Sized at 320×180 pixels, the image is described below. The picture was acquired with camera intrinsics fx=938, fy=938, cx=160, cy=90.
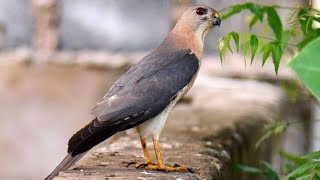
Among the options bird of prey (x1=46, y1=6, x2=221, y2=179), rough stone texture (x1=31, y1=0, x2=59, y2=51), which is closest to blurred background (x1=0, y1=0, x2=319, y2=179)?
rough stone texture (x1=31, y1=0, x2=59, y2=51)

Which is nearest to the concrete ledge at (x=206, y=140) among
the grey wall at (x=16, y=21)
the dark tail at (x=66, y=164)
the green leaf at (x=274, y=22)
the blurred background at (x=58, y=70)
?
the dark tail at (x=66, y=164)

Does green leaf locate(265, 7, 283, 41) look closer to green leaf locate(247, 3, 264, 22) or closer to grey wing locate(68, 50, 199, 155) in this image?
green leaf locate(247, 3, 264, 22)

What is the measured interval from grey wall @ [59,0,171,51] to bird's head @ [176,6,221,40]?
25.5 ft

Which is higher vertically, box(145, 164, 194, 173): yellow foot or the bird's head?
the bird's head

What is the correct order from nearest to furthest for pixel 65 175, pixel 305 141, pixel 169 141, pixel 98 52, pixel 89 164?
1. pixel 65 175
2. pixel 89 164
3. pixel 169 141
4. pixel 305 141
5. pixel 98 52

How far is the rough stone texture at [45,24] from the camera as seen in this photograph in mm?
11438

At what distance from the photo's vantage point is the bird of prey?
355 centimetres

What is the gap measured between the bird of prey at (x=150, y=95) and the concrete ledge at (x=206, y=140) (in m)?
0.11

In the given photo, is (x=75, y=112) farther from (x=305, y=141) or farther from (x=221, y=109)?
(x=221, y=109)

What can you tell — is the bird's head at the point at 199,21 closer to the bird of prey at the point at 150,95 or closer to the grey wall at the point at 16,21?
the bird of prey at the point at 150,95

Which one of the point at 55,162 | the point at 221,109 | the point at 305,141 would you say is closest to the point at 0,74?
the point at 55,162

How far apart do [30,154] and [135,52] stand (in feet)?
6.94

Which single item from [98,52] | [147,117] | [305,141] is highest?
[98,52]

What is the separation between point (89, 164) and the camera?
375 centimetres
